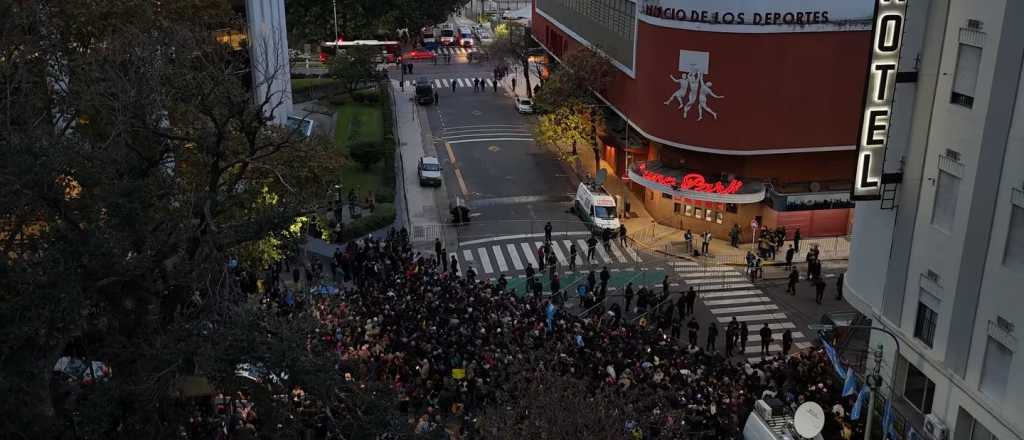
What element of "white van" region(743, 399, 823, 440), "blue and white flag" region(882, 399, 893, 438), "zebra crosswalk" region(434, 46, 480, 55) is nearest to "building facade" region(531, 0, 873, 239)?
"blue and white flag" region(882, 399, 893, 438)

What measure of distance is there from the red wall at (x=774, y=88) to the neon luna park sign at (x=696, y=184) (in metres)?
1.77

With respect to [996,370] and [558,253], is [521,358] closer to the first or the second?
[996,370]

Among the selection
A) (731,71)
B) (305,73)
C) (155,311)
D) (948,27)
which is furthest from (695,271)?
(305,73)

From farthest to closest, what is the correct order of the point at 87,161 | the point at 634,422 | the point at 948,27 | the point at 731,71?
1. the point at 731,71
2. the point at 948,27
3. the point at 634,422
4. the point at 87,161

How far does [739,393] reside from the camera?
27.2 m

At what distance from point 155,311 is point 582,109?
129 ft

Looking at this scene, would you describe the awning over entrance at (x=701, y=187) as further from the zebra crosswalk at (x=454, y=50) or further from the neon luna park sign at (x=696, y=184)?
the zebra crosswalk at (x=454, y=50)

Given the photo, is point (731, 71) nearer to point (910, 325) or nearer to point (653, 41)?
point (653, 41)

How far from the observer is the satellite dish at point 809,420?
75.7ft

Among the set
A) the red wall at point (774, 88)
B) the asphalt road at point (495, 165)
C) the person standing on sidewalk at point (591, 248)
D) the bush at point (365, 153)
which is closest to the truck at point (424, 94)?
the asphalt road at point (495, 165)

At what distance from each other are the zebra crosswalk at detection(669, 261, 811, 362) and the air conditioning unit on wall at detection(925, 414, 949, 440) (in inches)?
308

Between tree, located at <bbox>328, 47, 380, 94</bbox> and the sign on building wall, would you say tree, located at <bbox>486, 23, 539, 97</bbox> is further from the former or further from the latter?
the sign on building wall

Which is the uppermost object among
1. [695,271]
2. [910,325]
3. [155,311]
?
[155,311]

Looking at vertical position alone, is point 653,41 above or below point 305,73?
above
